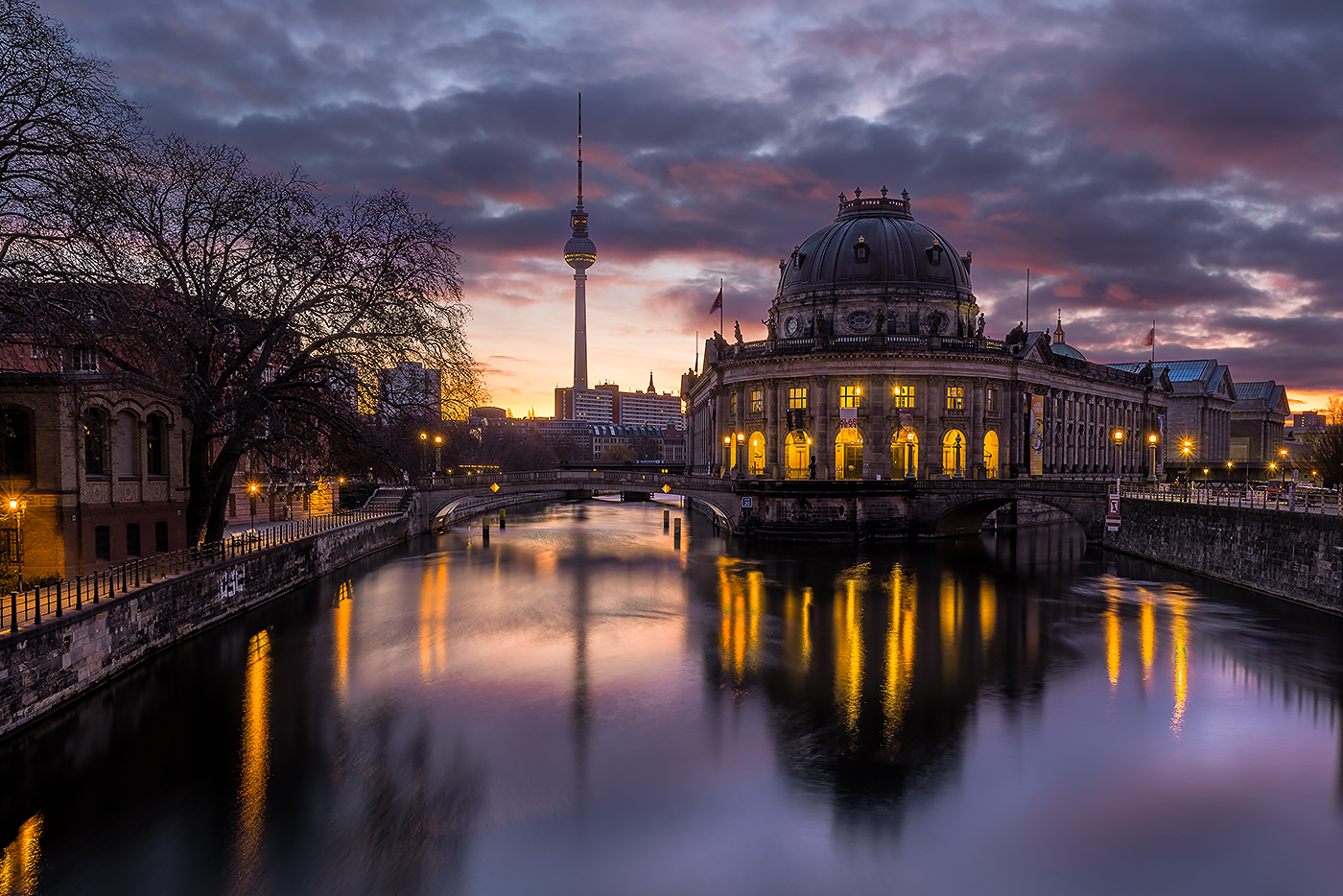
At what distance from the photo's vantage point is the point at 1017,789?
59.7 feet

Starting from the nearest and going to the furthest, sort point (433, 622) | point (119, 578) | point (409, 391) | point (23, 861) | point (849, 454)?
point (23, 861), point (119, 578), point (409, 391), point (433, 622), point (849, 454)

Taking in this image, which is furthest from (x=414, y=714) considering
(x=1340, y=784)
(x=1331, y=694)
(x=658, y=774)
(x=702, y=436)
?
(x=702, y=436)

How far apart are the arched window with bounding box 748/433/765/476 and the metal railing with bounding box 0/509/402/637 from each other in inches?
1723

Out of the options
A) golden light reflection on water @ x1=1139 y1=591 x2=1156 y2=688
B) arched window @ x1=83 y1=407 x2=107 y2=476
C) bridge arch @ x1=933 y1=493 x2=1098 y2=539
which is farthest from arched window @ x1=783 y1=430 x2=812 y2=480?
arched window @ x1=83 y1=407 x2=107 y2=476

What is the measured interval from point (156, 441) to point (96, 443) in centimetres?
390

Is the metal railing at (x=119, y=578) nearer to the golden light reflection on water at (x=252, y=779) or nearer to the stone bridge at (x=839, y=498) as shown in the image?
the golden light reflection on water at (x=252, y=779)

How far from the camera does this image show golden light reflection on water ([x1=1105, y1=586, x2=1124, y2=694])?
90.5 ft

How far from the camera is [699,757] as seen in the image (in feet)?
64.9

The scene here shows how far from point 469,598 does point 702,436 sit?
6859cm

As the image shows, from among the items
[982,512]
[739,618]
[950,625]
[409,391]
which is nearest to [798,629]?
[739,618]

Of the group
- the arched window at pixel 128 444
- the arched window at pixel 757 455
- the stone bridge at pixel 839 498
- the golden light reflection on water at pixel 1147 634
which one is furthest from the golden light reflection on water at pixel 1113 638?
the arched window at pixel 757 455

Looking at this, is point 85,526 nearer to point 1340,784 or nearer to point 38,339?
point 38,339

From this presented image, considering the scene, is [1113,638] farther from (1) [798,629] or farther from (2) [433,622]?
(2) [433,622]

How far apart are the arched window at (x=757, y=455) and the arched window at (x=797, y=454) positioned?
2.81m
